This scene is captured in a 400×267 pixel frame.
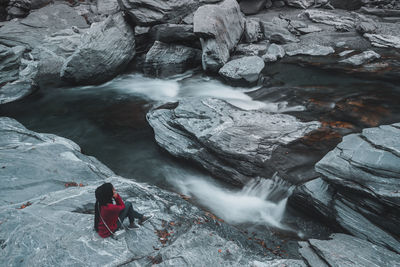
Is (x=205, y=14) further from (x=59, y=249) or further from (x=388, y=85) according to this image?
(x=59, y=249)

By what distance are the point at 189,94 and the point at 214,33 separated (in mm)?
3745

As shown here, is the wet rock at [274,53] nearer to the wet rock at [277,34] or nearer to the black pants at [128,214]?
the wet rock at [277,34]

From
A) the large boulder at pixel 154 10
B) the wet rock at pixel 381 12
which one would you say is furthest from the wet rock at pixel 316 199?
the wet rock at pixel 381 12

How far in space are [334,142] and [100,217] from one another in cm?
661

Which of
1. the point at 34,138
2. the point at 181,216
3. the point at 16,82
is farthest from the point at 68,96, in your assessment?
the point at 181,216

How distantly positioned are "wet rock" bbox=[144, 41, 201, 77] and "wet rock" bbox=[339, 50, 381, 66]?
9473 millimetres

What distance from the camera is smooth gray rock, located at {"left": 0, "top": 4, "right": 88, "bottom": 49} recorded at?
62.6 feet

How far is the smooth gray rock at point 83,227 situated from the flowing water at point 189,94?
1.23 meters

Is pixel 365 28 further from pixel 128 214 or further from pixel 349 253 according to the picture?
pixel 128 214

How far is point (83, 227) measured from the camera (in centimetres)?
460

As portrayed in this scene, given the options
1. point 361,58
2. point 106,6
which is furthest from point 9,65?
point 361,58

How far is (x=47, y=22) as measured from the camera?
21.8 meters

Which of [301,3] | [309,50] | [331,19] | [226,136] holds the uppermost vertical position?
[301,3]

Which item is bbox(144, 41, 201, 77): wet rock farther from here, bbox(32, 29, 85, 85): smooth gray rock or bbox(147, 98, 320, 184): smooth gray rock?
bbox(147, 98, 320, 184): smooth gray rock
